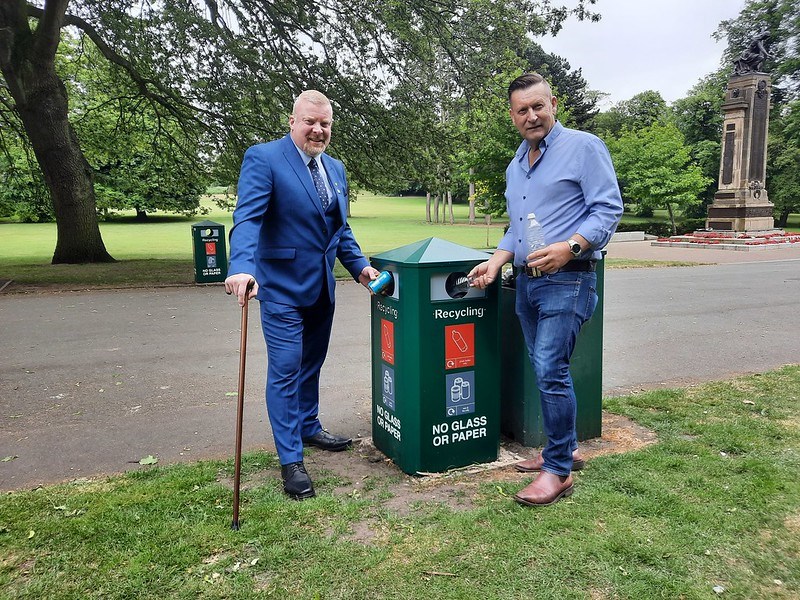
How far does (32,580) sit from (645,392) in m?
4.60

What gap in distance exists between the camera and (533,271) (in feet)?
Result: 10.4

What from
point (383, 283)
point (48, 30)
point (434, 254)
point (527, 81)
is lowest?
point (383, 283)

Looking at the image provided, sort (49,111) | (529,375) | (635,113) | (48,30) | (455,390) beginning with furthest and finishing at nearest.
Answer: (635,113), (49,111), (48,30), (529,375), (455,390)

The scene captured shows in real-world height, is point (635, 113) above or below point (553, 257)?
above

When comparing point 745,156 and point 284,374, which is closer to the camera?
point 284,374

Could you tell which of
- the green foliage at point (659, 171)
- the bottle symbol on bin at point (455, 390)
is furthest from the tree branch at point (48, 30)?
the green foliage at point (659, 171)

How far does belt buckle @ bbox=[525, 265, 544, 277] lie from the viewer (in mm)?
3121

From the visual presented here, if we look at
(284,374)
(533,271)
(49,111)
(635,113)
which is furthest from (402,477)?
(635,113)

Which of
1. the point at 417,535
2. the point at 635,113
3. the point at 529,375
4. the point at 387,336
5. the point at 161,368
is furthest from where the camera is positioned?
the point at 635,113

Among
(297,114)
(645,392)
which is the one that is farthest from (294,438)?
(645,392)

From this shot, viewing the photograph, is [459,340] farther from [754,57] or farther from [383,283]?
[754,57]

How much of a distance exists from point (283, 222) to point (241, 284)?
22.6 inches

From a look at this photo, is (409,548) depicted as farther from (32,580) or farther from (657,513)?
(32,580)

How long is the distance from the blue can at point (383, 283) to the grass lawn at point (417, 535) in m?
1.05
